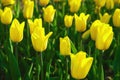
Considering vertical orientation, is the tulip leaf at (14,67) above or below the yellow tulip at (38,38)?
below

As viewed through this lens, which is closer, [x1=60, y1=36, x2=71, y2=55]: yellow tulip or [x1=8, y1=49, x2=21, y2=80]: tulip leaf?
[x1=60, y1=36, x2=71, y2=55]: yellow tulip

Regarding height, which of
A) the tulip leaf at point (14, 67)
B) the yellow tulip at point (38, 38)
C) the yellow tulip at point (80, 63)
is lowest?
the tulip leaf at point (14, 67)

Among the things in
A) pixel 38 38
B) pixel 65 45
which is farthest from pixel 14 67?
pixel 65 45

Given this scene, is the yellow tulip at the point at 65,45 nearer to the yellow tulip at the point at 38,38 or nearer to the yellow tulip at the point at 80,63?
the yellow tulip at the point at 38,38

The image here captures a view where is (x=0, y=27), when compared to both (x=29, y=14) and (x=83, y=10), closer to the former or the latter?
(x=29, y=14)

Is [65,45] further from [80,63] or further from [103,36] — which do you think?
[80,63]

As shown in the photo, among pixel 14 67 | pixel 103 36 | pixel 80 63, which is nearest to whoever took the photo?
pixel 80 63

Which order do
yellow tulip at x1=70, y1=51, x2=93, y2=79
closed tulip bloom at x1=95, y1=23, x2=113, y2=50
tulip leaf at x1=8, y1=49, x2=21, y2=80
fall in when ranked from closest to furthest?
yellow tulip at x1=70, y1=51, x2=93, y2=79, closed tulip bloom at x1=95, y1=23, x2=113, y2=50, tulip leaf at x1=8, y1=49, x2=21, y2=80

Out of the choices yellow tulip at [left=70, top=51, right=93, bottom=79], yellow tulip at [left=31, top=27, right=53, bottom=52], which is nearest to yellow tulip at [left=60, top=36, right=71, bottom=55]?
yellow tulip at [left=31, top=27, right=53, bottom=52]

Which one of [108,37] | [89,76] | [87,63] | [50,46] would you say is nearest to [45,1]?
[50,46]

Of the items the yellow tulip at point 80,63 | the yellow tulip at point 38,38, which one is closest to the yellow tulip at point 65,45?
the yellow tulip at point 38,38

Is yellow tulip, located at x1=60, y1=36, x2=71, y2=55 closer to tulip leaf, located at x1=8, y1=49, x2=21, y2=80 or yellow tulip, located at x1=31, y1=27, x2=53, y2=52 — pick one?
yellow tulip, located at x1=31, y1=27, x2=53, y2=52
